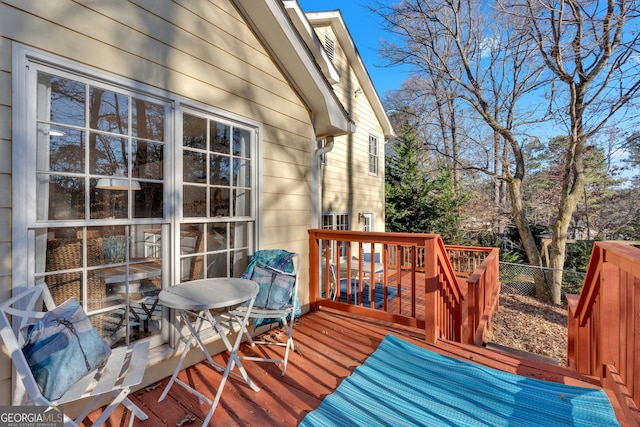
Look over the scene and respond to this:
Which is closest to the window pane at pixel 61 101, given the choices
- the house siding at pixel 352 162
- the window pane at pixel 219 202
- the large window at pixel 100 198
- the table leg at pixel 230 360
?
the large window at pixel 100 198

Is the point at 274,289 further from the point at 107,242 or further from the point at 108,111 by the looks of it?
the point at 108,111

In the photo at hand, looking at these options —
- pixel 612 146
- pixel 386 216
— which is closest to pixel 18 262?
pixel 386 216

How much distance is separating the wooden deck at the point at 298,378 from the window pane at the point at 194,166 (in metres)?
1.62

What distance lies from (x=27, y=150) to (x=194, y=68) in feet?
4.62

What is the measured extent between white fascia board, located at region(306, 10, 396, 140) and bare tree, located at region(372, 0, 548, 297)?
232cm

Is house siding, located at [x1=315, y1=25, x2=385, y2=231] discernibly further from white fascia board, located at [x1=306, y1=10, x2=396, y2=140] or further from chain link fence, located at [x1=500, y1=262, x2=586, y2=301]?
Result: chain link fence, located at [x1=500, y1=262, x2=586, y2=301]

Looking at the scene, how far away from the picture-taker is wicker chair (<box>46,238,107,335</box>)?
1926 mm

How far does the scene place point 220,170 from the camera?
296 centimetres

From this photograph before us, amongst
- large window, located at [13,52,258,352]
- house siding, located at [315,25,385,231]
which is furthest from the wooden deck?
house siding, located at [315,25,385,231]

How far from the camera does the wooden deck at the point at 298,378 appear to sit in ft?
6.56

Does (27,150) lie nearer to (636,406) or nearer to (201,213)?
(201,213)

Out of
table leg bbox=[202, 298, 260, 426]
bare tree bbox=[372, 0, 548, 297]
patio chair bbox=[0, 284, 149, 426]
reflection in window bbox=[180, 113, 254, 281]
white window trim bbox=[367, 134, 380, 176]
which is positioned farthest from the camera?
bare tree bbox=[372, 0, 548, 297]

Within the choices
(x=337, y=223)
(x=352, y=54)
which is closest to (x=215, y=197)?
(x=337, y=223)

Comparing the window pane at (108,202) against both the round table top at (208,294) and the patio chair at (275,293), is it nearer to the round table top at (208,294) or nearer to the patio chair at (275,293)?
the round table top at (208,294)
